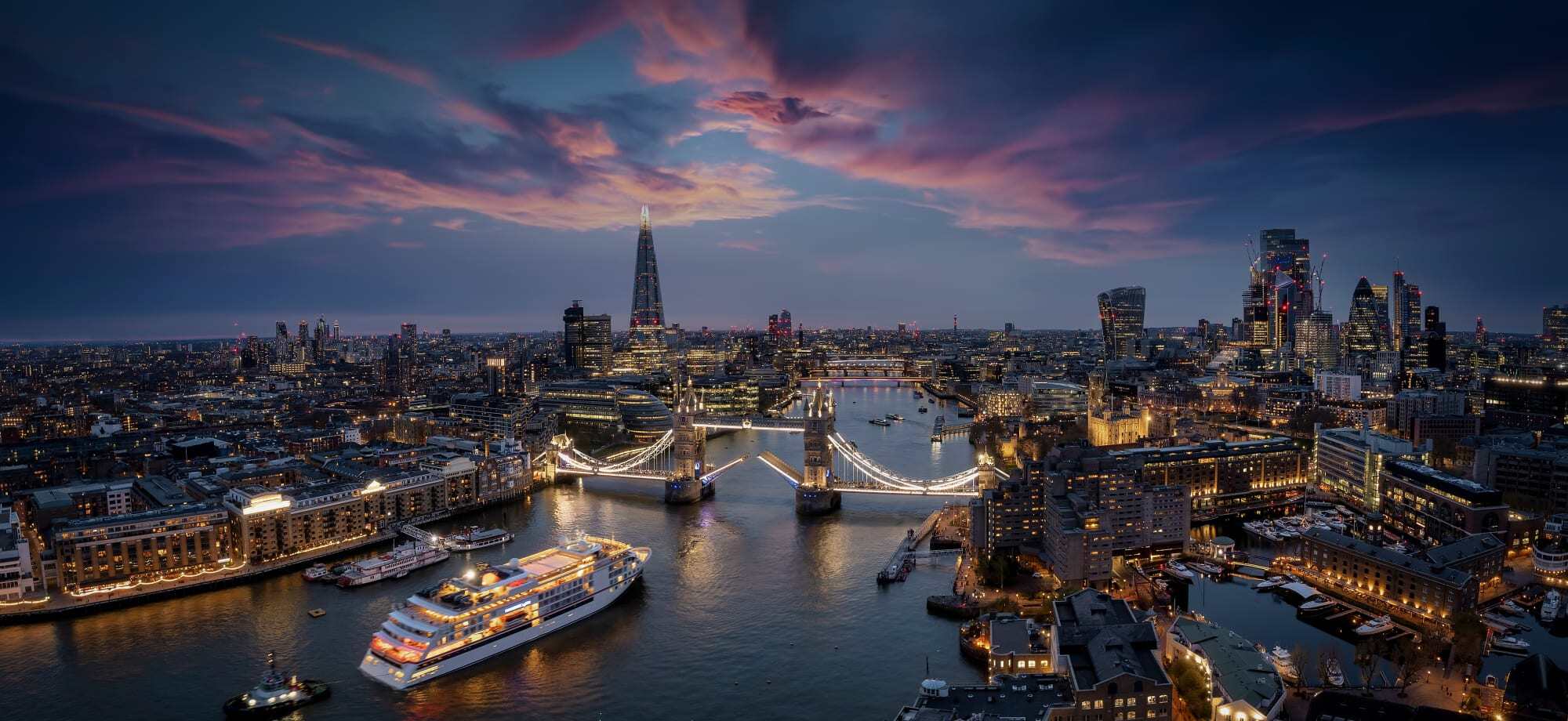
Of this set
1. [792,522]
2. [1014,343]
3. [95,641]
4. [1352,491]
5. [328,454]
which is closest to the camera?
[95,641]

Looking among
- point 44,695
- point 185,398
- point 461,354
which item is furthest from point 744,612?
point 461,354

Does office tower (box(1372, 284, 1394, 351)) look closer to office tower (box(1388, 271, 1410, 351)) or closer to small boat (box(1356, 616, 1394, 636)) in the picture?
office tower (box(1388, 271, 1410, 351))

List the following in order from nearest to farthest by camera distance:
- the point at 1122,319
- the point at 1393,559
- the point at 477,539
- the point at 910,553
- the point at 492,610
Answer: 1. the point at 492,610
2. the point at 1393,559
3. the point at 910,553
4. the point at 477,539
5. the point at 1122,319

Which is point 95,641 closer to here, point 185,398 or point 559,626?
point 559,626

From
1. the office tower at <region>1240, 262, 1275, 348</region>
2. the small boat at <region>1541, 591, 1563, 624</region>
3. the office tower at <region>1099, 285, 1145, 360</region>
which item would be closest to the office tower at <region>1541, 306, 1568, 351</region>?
the office tower at <region>1240, 262, 1275, 348</region>

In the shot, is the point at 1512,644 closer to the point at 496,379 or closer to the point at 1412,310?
the point at 496,379

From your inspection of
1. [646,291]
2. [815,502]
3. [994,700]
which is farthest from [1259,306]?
[994,700]
